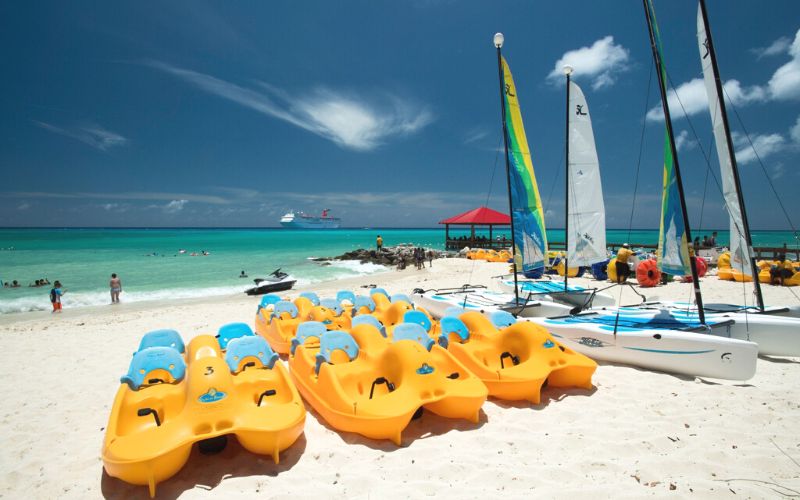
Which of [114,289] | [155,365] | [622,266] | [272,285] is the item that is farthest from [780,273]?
[114,289]

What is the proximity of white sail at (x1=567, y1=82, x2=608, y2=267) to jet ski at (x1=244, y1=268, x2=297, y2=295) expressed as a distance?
40.5ft

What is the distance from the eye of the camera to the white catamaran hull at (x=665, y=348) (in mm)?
4648

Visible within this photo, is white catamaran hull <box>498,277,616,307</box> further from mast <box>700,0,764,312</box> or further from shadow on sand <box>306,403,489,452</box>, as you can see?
shadow on sand <box>306,403,489,452</box>

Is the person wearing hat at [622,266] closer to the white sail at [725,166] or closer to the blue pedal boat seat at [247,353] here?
the white sail at [725,166]

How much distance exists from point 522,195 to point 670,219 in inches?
105

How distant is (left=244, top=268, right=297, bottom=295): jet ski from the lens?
51.6 feet

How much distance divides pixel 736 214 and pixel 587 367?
162 inches

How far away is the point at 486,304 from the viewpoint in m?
8.38

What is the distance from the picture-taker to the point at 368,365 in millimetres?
4105

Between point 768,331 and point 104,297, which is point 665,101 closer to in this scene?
point 768,331

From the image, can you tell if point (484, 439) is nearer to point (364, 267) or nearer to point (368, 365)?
point (368, 365)

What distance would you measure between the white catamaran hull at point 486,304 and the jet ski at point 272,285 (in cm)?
872

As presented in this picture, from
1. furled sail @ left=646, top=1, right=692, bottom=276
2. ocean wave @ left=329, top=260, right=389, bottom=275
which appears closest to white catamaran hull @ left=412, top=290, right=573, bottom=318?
furled sail @ left=646, top=1, right=692, bottom=276

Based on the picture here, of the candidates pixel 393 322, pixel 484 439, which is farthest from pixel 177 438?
pixel 393 322
